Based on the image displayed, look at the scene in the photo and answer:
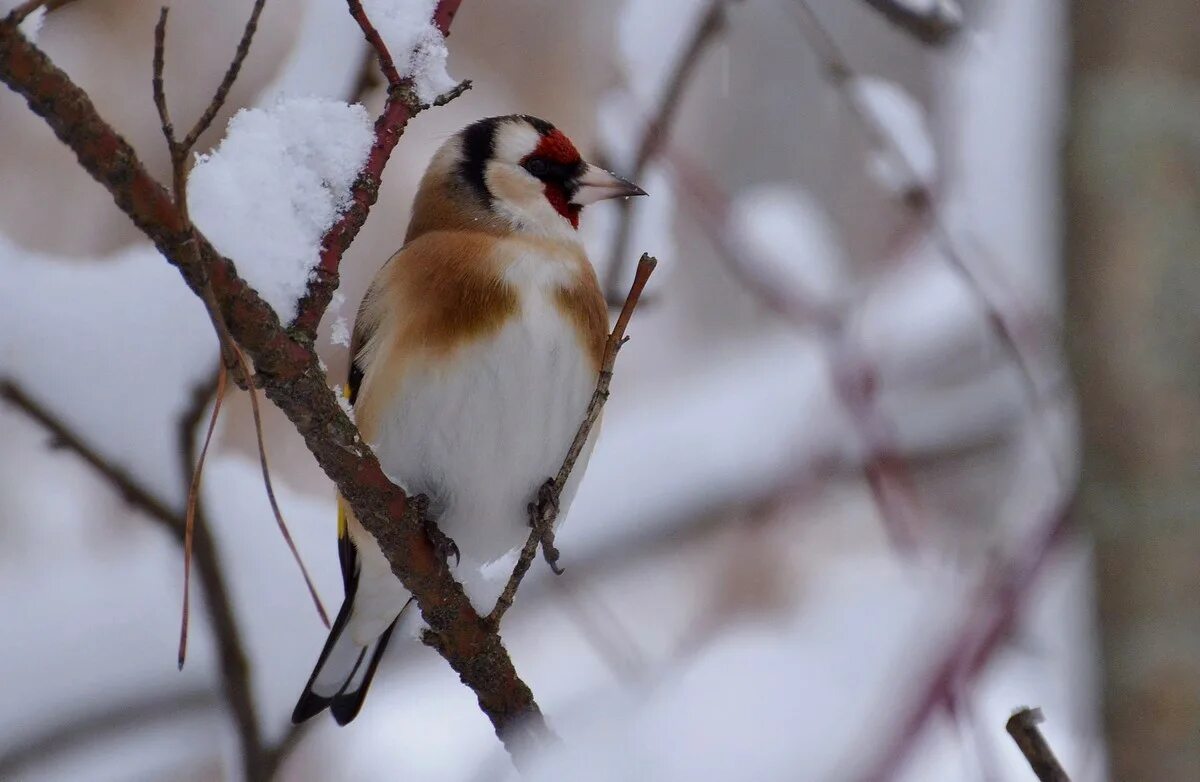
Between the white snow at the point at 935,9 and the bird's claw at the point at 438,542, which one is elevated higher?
the white snow at the point at 935,9

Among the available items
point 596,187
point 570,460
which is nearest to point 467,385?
point 570,460

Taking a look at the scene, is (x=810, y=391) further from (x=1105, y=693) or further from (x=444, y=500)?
(x=1105, y=693)

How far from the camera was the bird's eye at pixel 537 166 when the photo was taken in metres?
2.43

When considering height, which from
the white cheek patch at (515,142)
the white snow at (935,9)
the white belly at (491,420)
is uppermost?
the white cheek patch at (515,142)

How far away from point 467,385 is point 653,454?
43.6 inches

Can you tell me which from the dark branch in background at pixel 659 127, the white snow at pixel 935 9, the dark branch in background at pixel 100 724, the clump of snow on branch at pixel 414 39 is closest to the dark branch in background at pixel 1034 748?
the clump of snow on branch at pixel 414 39

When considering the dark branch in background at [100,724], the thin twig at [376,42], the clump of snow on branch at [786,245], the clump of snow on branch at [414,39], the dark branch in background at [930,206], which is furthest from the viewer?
the clump of snow on branch at [786,245]

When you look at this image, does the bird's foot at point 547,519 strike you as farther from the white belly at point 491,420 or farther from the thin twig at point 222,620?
the thin twig at point 222,620

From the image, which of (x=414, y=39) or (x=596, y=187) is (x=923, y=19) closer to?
(x=596, y=187)

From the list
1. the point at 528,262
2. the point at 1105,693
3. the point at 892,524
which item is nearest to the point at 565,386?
the point at 528,262

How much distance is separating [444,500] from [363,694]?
1.41 feet

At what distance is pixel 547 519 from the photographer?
4.88ft

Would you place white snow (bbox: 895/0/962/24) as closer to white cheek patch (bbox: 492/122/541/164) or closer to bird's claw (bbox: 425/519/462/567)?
white cheek patch (bbox: 492/122/541/164)

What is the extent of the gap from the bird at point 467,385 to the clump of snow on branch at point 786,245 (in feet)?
1.44
